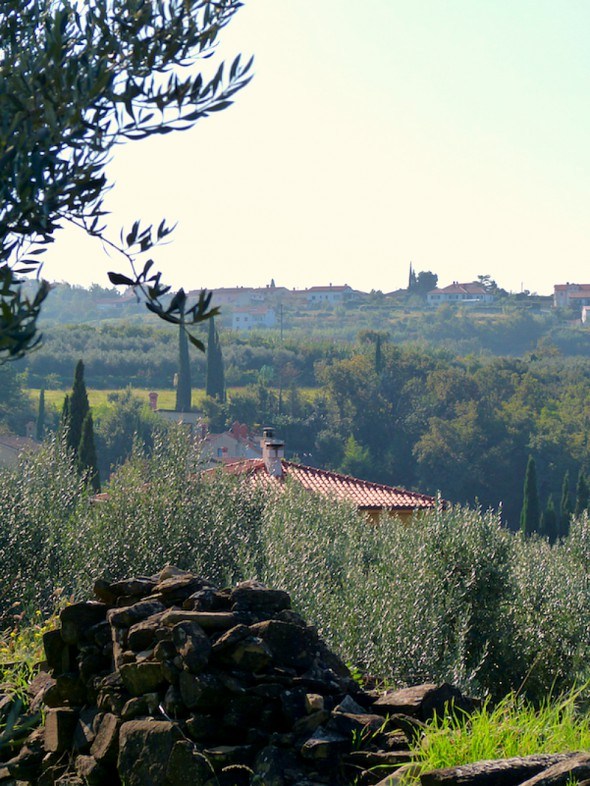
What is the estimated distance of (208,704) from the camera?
6.21 m

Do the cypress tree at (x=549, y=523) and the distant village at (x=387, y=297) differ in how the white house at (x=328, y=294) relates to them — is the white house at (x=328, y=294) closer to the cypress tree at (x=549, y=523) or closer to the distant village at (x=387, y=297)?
the distant village at (x=387, y=297)

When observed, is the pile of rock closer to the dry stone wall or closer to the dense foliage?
the dry stone wall

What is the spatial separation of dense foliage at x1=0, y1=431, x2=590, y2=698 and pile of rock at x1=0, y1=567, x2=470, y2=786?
15.7 feet

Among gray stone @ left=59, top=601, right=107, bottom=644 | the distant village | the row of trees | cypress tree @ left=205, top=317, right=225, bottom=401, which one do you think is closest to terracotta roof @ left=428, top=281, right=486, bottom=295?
the distant village

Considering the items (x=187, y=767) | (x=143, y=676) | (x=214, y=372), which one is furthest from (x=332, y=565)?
(x=214, y=372)

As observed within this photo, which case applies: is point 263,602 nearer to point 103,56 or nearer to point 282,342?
point 103,56

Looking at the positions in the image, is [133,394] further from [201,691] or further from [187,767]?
[187,767]

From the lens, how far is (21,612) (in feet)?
40.5

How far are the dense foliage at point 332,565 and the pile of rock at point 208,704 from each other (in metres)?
4.78

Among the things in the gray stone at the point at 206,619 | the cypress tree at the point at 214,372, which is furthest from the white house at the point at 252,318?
the gray stone at the point at 206,619

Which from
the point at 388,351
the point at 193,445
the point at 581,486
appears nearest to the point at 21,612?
the point at 193,445

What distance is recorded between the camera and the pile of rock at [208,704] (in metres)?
5.97

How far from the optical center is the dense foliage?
483 inches

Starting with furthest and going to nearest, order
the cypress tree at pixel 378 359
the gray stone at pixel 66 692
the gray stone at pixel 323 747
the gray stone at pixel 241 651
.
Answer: the cypress tree at pixel 378 359, the gray stone at pixel 66 692, the gray stone at pixel 241 651, the gray stone at pixel 323 747
